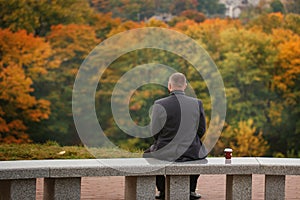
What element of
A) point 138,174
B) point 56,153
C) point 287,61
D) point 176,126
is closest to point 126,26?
point 287,61

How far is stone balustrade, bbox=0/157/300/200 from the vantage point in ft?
19.3

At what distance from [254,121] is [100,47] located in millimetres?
8941

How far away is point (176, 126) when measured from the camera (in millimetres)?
6227

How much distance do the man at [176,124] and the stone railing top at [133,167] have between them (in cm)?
12

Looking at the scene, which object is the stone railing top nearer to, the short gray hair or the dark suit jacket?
the dark suit jacket

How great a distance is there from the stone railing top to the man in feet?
0.38

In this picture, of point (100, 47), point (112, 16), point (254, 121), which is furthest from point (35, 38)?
point (254, 121)

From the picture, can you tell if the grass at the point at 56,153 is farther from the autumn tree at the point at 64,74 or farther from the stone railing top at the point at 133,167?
the autumn tree at the point at 64,74

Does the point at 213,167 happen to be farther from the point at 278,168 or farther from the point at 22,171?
the point at 22,171

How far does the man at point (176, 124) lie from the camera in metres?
6.22

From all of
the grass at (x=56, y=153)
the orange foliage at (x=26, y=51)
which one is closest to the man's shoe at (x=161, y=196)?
the grass at (x=56, y=153)

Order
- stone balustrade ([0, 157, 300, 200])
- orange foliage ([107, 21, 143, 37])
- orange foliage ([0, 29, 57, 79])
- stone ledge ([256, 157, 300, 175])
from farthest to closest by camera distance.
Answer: orange foliage ([107, 21, 143, 37])
orange foliage ([0, 29, 57, 79])
stone ledge ([256, 157, 300, 175])
stone balustrade ([0, 157, 300, 200])

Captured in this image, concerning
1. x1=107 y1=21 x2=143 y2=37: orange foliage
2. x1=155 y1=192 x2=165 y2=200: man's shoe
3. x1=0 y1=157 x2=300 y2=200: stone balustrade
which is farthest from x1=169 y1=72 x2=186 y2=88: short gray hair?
x1=107 y1=21 x2=143 y2=37: orange foliage

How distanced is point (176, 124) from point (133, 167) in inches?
25.1
